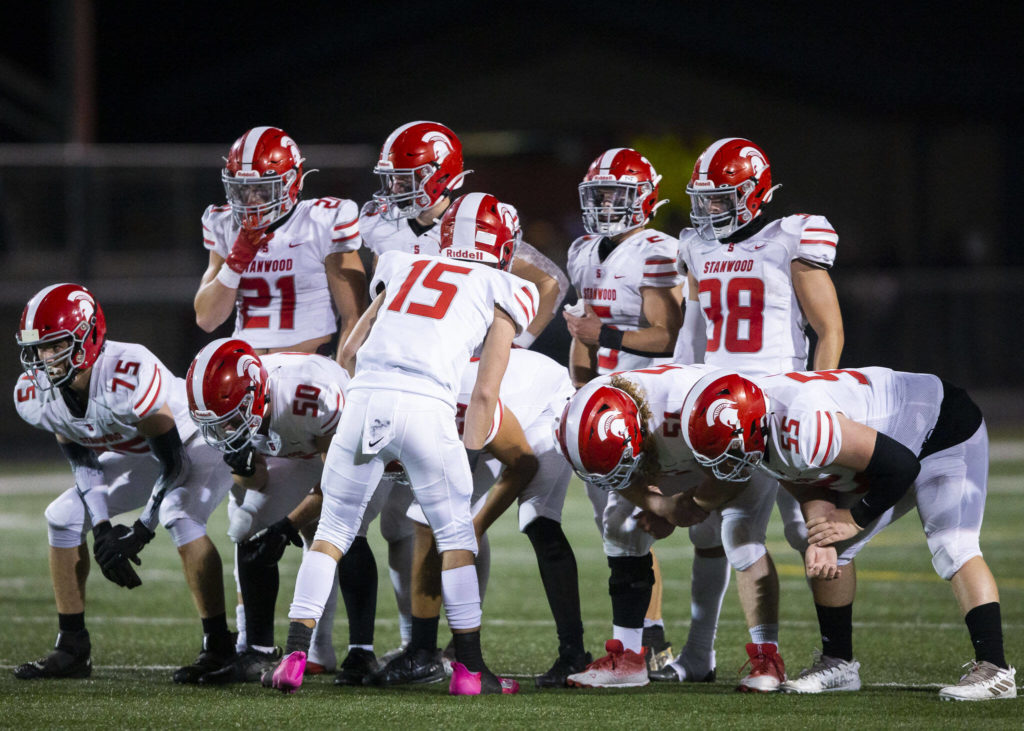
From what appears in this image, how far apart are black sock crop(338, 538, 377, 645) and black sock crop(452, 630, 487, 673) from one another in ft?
2.36

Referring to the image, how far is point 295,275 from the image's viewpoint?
6.46 metres

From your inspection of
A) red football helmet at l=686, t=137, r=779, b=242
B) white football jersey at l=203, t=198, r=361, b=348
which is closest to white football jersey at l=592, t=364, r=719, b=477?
red football helmet at l=686, t=137, r=779, b=242

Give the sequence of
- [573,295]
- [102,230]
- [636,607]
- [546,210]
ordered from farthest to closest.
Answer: [546,210]
[102,230]
[573,295]
[636,607]

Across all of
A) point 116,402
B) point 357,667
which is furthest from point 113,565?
point 357,667

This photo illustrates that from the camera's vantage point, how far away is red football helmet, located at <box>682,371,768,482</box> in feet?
16.1

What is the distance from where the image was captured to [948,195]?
863 inches

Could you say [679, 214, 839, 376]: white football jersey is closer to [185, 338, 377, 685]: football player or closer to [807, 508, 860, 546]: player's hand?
[807, 508, 860, 546]: player's hand

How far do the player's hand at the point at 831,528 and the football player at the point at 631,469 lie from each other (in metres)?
0.46

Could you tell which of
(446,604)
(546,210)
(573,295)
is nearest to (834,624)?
(446,604)

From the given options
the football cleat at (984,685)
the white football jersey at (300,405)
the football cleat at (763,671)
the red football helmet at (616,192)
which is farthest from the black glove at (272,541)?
the football cleat at (984,685)

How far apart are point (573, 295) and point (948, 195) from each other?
31.8 feet

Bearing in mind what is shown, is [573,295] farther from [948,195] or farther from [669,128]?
[948,195]

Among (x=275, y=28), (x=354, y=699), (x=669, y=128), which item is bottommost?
(x=354, y=699)

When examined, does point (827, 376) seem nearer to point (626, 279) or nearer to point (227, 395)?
point (626, 279)
